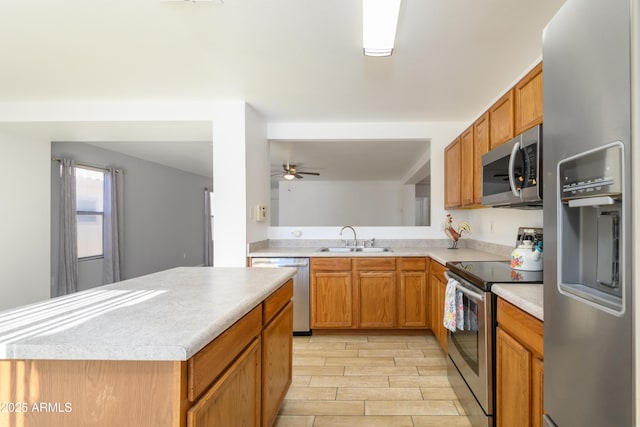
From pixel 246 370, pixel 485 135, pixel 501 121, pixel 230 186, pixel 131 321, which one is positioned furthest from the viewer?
pixel 230 186

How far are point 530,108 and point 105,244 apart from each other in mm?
5805

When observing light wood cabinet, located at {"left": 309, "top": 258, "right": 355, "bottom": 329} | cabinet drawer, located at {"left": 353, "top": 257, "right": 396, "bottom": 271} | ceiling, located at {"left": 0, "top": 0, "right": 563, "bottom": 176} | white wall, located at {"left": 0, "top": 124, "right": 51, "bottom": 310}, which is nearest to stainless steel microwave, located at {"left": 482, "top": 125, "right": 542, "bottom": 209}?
ceiling, located at {"left": 0, "top": 0, "right": 563, "bottom": 176}

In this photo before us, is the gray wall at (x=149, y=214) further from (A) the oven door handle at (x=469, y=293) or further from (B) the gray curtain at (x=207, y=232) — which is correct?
(A) the oven door handle at (x=469, y=293)

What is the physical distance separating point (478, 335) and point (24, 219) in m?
4.69

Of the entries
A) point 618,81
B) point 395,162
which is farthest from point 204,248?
point 618,81

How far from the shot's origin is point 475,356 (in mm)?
1812

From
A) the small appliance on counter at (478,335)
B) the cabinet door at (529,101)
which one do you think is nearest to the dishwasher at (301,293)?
the small appliance on counter at (478,335)

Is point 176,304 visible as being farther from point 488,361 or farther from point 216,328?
point 488,361

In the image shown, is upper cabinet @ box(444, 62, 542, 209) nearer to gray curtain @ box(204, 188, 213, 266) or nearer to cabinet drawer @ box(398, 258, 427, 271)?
cabinet drawer @ box(398, 258, 427, 271)

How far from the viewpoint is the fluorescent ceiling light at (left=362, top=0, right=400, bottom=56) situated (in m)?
1.57

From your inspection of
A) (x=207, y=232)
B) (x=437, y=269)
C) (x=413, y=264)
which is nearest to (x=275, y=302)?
(x=437, y=269)

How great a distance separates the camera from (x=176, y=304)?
1.21m

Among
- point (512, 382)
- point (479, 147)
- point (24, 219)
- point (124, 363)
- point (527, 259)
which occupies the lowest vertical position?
point (512, 382)

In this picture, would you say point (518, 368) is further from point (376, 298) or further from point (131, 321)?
point (376, 298)
